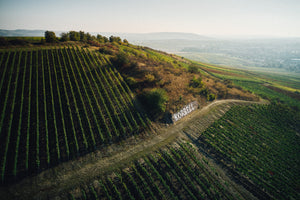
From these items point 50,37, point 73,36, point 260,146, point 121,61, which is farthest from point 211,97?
point 50,37

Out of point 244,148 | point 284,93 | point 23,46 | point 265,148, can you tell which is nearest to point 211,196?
point 244,148

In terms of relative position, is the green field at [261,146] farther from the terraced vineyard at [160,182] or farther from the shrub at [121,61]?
the shrub at [121,61]

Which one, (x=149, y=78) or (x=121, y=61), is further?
(x=121, y=61)

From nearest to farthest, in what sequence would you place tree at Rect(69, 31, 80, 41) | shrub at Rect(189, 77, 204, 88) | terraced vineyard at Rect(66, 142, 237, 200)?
terraced vineyard at Rect(66, 142, 237, 200)
shrub at Rect(189, 77, 204, 88)
tree at Rect(69, 31, 80, 41)

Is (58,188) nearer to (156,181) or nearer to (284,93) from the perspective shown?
(156,181)

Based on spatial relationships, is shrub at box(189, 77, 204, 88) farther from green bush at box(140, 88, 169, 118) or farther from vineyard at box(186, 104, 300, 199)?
green bush at box(140, 88, 169, 118)

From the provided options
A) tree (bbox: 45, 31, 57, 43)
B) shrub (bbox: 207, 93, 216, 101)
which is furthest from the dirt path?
tree (bbox: 45, 31, 57, 43)

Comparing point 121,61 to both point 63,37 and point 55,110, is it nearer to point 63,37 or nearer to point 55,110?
point 55,110
